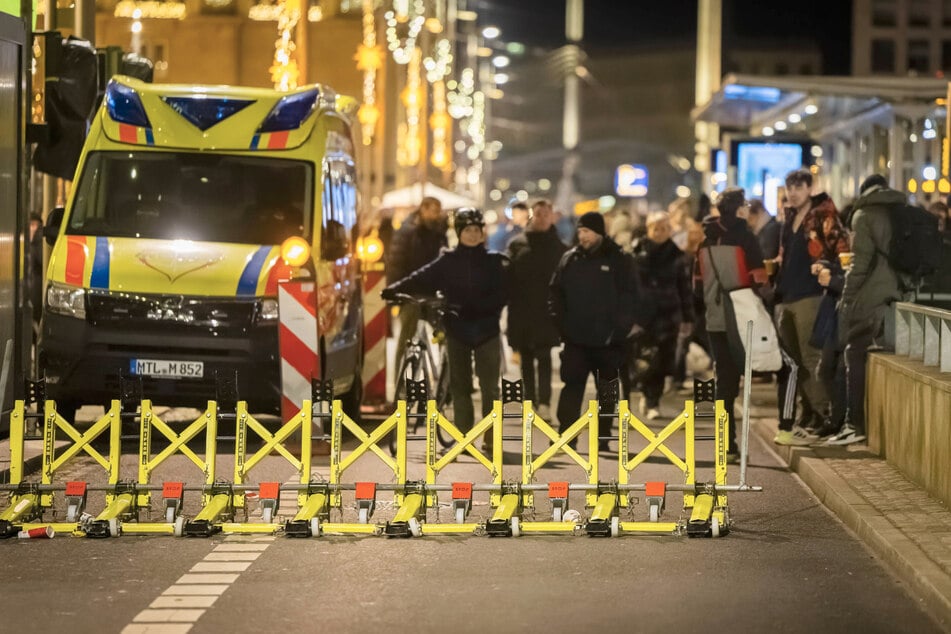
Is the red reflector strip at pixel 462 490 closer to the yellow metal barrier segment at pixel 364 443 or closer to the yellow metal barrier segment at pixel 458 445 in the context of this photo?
the yellow metal barrier segment at pixel 458 445

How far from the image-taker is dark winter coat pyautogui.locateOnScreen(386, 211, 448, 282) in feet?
63.6

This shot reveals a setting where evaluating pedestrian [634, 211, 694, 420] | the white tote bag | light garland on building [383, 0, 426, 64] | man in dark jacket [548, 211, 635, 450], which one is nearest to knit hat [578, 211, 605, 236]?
man in dark jacket [548, 211, 635, 450]

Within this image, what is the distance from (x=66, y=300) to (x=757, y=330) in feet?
16.9

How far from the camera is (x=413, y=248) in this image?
19438mm

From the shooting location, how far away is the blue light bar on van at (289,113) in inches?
615

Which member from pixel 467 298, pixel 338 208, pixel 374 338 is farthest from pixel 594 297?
pixel 374 338

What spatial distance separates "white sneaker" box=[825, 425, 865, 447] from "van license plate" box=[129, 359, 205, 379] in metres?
4.66

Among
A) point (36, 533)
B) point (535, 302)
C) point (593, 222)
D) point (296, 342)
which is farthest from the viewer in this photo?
point (535, 302)

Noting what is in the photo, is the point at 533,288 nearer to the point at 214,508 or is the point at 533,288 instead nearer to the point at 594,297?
the point at 594,297

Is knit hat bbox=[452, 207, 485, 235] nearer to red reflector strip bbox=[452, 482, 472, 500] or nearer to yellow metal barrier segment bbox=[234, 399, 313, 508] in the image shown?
yellow metal barrier segment bbox=[234, 399, 313, 508]

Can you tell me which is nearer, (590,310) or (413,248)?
(590,310)

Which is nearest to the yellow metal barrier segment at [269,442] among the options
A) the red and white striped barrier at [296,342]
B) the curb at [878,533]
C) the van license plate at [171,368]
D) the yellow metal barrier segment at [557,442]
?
the yellow metal barrier segment at [557,442]

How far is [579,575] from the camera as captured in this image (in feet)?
29.1

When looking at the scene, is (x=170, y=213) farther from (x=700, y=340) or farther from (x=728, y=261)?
(x=700, y=340)
